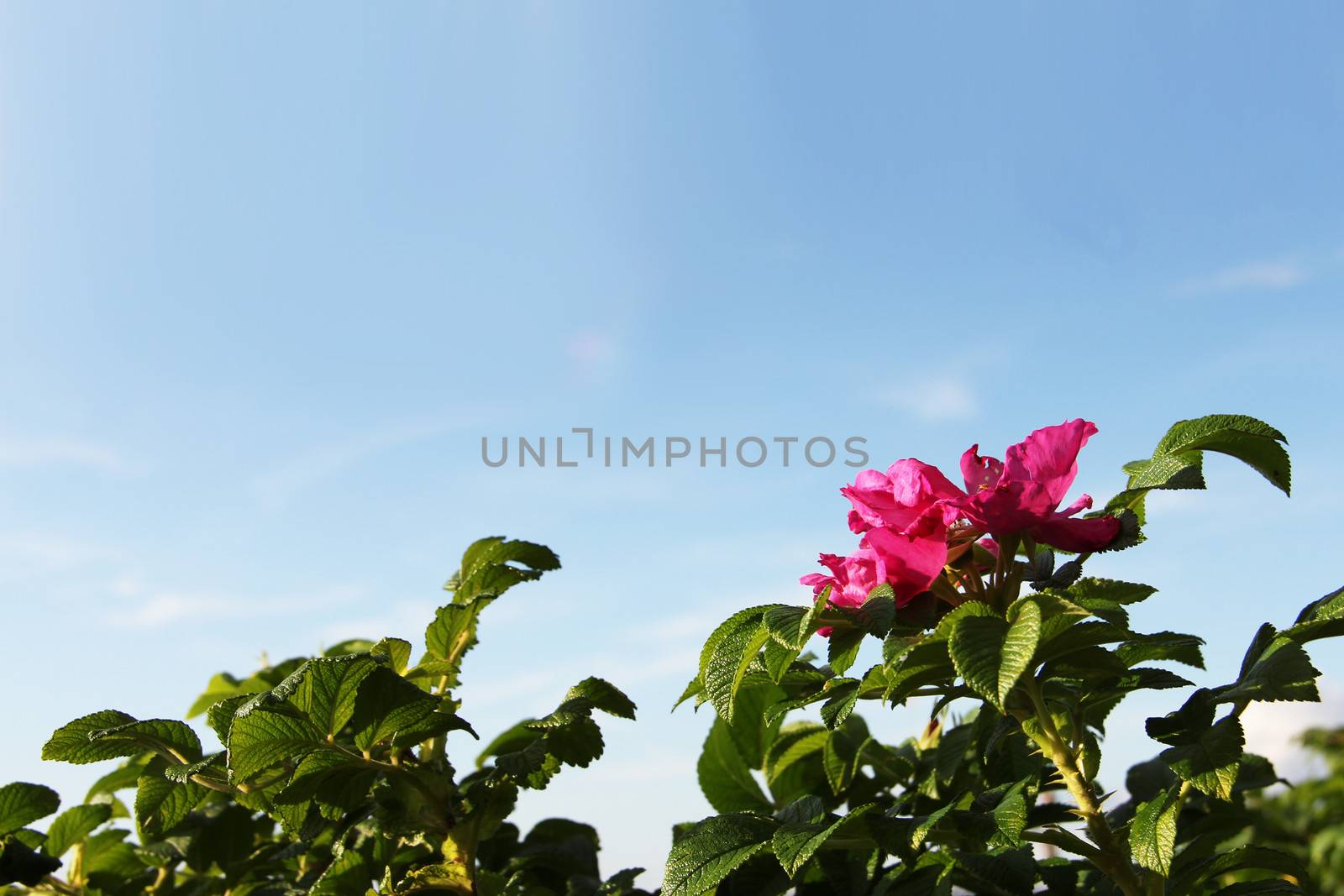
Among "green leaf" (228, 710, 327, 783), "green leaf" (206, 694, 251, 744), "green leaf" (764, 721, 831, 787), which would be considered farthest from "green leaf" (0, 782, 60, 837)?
"green leaf" (764, 721, 831, 787)

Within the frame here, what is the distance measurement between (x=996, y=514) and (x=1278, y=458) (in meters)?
0.35

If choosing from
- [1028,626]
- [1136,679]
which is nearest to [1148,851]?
[1136,679]

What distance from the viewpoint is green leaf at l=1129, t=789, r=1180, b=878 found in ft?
3.81

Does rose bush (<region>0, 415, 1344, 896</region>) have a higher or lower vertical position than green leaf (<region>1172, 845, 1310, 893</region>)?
higher

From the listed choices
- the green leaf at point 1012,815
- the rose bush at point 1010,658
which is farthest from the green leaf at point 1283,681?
the green leaf at point 1012,815

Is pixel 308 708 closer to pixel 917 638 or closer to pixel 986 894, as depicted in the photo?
pixel 917 638

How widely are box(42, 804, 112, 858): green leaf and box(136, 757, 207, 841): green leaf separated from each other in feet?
1.39

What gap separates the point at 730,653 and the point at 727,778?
2.85 ft

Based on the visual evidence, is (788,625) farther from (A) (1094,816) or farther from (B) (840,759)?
(B) (840,759)

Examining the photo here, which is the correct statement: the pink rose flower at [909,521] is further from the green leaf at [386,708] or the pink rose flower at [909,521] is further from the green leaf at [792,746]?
the green leaf at [792,746]

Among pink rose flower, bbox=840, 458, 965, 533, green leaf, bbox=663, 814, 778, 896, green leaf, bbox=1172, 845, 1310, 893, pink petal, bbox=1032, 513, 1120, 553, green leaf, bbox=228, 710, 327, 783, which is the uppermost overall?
pink rose flower, bbox=840, 458, 965, 533

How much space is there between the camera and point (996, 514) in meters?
1.24

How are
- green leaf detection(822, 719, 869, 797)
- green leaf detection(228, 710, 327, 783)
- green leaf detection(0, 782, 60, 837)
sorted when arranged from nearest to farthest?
green leaf detection(228, 710, 327, 783)
green leaf detection(0, 782, 60, 837)
green leaf detection(822, 719, 869, 797)

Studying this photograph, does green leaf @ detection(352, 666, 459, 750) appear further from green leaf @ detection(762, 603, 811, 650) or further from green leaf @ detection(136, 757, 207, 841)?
green leaf @ detection(762, 603, 811, 650)
